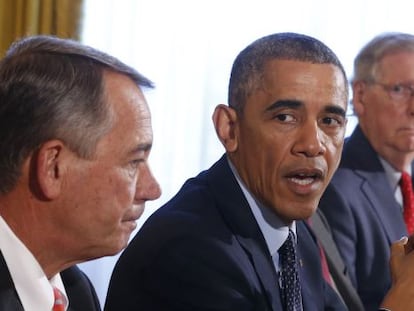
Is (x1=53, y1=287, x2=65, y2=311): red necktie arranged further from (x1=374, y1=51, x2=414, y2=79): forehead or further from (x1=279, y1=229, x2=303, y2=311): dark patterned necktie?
(x1=374, y1=51, x2=414, y2=79): forehead

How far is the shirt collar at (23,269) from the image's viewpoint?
1455 millimetres

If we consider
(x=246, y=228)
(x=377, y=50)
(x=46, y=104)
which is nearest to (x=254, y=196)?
(x=246, y=228)

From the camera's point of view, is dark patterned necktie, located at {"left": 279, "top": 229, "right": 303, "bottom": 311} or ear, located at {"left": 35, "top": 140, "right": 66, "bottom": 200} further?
dark patterned necktie, located at {"left": 279, "top": 229, "right": 303, "bottom": 311}

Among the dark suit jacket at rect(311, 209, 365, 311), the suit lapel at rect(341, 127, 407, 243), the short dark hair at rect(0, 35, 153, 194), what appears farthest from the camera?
the suit lapel at rect(341, 127, 407, 243)

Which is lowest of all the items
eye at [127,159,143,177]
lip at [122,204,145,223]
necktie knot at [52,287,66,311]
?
necktie knot at [52,287,66,311]

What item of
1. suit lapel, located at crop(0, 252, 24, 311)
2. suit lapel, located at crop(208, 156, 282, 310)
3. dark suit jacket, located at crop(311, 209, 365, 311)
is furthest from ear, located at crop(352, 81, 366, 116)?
suit lapel, located at crop(0, 252, 24, 311)

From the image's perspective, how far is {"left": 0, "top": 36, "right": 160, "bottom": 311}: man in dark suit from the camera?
1431 millimetres

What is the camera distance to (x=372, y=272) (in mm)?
2703

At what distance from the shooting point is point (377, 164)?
9.70ft

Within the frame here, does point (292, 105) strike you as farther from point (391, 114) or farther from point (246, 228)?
point (391, 114)

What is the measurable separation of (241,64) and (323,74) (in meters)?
0.18

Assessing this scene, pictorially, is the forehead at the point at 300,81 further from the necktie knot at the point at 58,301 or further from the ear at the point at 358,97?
the ear at the point at 358,97

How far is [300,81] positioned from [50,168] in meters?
0.69

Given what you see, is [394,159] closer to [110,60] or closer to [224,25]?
[224,25]
